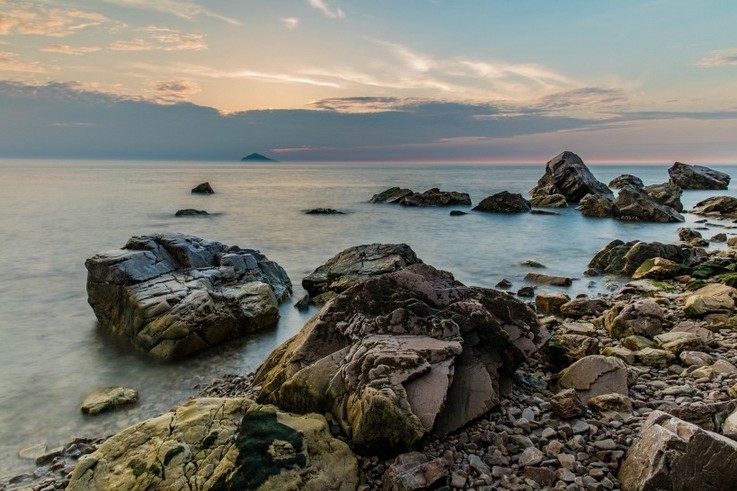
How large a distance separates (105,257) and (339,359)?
7971 millimetres

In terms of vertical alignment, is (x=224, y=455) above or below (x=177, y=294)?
above

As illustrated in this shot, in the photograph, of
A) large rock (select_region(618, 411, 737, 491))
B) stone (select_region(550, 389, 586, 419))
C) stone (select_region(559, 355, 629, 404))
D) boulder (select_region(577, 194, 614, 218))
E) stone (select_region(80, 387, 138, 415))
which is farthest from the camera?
boulder (select_region(577, 194, 614, 218))

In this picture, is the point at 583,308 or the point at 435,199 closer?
the point at 583,308

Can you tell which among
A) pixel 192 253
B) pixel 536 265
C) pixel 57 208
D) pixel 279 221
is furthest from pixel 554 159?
pixel 57 208

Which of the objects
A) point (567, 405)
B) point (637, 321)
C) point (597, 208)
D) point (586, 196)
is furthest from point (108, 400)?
point (586, 196)

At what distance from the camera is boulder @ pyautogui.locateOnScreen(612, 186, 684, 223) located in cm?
2932

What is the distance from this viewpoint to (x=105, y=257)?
10.9m

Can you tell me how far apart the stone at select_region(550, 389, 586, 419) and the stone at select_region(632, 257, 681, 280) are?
952 centimetres

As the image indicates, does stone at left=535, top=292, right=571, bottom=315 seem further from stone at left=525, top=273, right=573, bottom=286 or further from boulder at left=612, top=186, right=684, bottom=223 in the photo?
boulder at left=612, top=186, right=684, bottom=223

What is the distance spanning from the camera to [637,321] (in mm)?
7805

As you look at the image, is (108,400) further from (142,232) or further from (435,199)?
(435,199)

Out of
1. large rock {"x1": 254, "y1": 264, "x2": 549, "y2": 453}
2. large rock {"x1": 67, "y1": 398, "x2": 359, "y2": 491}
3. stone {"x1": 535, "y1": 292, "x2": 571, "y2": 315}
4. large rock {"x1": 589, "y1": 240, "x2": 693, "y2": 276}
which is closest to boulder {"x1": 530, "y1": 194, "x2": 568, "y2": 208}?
large rock {"x1": 589, "y1": 240, "x2": 693, "y2": 276}

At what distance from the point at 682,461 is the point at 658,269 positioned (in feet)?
35.6

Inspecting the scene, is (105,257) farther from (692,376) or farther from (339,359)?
(692,376)
